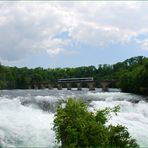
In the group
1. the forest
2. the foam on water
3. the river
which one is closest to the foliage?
the river

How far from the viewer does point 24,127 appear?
115 ft

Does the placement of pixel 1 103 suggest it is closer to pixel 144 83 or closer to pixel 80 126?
pixel 80 126

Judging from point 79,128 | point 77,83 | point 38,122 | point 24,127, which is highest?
point 77,83

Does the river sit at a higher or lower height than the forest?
lower

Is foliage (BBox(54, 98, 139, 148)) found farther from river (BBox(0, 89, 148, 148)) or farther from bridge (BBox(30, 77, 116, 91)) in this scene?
bridge (BBox(30, 77, 116, 91))

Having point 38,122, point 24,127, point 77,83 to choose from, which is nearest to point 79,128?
point 24,127

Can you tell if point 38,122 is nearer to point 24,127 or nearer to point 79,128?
point 24,127

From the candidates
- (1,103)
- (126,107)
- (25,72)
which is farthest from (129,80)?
(25,72)

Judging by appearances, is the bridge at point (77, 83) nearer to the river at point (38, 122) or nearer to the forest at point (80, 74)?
the forest at point (80, 74)

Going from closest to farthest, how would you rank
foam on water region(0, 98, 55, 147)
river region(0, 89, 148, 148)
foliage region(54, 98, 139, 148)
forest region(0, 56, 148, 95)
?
foliage region(54, 98, 139, 148)
foam on water region(0, 98, 55, 147)
river region(0, 89, 148, 148)
forest region(0, 56, 148, 95)

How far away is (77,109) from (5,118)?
49.3 ft

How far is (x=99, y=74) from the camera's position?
180125mm

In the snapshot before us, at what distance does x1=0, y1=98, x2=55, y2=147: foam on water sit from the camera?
31625mm

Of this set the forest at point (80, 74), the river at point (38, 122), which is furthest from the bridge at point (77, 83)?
the river at point (38, 122)
